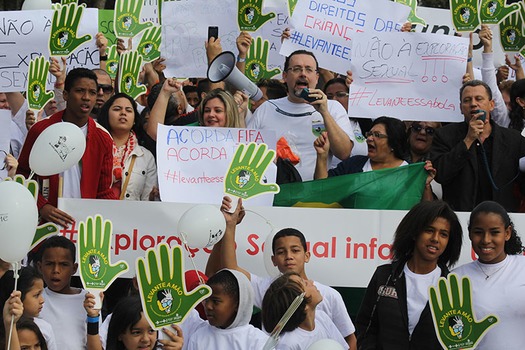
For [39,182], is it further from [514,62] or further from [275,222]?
[514,62]

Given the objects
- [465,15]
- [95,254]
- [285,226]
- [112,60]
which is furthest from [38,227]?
[465,15]

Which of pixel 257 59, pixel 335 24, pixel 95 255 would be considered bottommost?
pixel 95 255

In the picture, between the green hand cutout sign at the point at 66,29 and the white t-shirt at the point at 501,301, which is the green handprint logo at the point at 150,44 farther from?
the white t-shirt at the point at 501,301

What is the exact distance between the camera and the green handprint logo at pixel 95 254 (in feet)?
24.7

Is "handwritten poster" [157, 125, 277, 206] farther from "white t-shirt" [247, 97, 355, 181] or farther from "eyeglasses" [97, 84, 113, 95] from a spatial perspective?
"eyeglasses" [97, 84, 113, 95]

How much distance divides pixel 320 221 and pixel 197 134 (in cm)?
106

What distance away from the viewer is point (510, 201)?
9164 mm

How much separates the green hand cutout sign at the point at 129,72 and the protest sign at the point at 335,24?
119 centimetres

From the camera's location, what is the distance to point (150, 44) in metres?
11.7

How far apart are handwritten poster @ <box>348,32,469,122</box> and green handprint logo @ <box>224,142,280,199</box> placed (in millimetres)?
1783

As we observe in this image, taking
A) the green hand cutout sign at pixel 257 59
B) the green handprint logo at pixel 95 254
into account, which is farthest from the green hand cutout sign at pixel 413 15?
the green handprint logo at pixel 95 254

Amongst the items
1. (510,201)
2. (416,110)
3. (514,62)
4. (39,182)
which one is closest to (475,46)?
(514,62)

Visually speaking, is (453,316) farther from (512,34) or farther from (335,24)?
(335,24)

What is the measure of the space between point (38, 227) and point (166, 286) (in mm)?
1725
